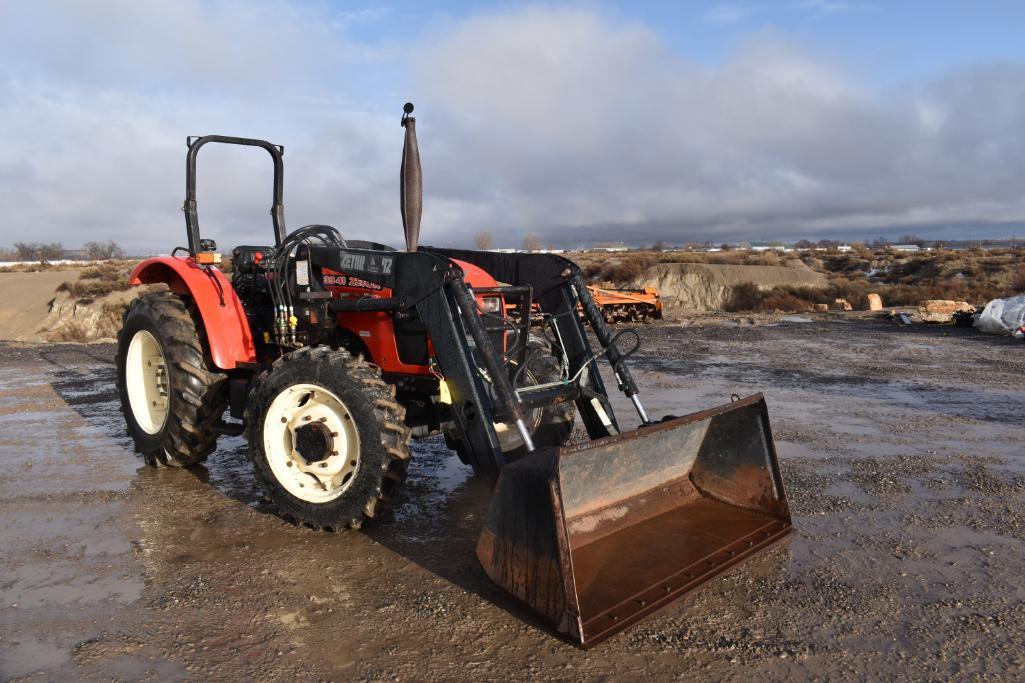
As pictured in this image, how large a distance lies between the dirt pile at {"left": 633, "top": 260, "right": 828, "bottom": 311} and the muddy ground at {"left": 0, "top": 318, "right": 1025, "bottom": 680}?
21.1 m

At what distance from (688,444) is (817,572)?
936mm

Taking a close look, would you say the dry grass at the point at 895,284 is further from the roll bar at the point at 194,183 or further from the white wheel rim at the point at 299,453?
the white wheel rim at the point at 299,453

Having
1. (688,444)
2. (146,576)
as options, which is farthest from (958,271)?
(146,576)

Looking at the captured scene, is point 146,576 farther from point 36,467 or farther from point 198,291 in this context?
point 36,467

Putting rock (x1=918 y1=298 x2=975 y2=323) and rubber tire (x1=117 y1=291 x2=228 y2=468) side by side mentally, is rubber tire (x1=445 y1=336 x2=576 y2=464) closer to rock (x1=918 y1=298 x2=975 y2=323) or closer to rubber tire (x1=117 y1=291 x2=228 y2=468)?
rubber tire (x1=117 y1=291 x2=228 y2=468)

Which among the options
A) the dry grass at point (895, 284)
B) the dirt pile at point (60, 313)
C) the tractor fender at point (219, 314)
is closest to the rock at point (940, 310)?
the dry grass at point (895, 284)

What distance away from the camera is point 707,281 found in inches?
1112

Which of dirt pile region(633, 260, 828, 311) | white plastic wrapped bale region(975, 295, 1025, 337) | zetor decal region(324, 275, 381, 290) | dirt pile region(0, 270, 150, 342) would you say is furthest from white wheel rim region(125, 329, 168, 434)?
dirt pile region(633, 260, 828, 311)

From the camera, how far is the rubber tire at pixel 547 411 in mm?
4957

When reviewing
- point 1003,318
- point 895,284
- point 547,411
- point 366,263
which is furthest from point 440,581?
point 895,284

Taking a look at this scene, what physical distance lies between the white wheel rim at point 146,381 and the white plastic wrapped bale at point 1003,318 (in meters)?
13.5

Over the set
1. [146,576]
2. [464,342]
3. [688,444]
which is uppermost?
[464,342]

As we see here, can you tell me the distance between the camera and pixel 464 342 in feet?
13.1

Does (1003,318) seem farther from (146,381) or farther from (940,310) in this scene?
(146,381)
